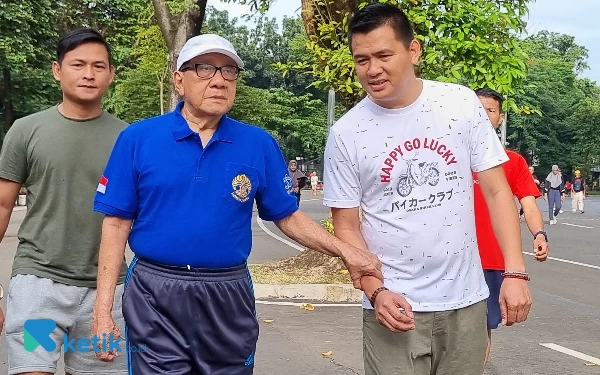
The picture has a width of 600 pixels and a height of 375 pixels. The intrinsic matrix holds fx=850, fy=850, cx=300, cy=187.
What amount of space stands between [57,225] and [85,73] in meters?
0.71

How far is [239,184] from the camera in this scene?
125 inches

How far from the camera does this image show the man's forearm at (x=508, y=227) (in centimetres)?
321

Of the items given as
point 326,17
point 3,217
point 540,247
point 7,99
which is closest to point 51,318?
point 3,217

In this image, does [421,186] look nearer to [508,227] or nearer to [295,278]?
[508,227]

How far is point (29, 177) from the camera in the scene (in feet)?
12.5

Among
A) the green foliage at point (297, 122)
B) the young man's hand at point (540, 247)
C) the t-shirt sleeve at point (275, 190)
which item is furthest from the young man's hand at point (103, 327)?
the green foliage at point (297, 122)

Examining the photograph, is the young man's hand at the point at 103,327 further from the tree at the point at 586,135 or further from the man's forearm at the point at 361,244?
the tree at the point at 586,135

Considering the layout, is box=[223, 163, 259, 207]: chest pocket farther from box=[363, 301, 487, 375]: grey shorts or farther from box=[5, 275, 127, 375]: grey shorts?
box=[5, 275, 127, 375]: grey shorts

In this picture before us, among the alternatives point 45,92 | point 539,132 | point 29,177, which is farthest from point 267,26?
point 29,177

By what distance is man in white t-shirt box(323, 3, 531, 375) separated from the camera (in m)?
3.15

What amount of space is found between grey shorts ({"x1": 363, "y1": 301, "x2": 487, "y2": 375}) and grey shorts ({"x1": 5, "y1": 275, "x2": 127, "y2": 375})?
108cm

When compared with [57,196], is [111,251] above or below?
below

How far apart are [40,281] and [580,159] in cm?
7069

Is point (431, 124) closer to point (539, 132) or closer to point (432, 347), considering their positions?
point (432, 347)
